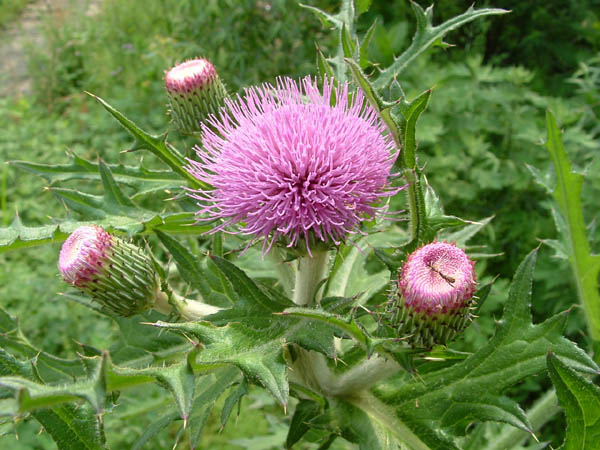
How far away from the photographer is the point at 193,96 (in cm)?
235

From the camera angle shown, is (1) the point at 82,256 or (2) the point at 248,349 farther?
(1) the point at 82,256

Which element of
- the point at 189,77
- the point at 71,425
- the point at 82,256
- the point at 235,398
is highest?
the point at 189,77

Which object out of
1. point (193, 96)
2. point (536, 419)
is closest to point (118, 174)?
point (193, 96)

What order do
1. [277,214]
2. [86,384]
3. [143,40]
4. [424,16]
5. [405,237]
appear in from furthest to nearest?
[143,40], [405,237], [424,16], [277,214], [86,384]

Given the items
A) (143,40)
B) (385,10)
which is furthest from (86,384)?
(143,40)

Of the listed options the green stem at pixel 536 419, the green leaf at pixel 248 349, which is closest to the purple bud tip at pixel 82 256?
the green leaf at pixel 248 349

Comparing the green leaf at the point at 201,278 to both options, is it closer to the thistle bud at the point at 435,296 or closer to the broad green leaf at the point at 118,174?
the broad green leaf at the point at 118,174

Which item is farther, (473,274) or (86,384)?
(473,274)

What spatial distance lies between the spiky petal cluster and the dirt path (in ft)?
27.3

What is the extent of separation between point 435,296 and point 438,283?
40mm

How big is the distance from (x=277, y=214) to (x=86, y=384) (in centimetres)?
73

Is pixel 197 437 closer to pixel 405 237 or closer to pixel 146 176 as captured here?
pixel 146 176

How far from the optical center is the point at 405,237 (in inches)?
103

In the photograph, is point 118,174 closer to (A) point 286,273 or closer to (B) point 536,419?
(A) point 286,273
